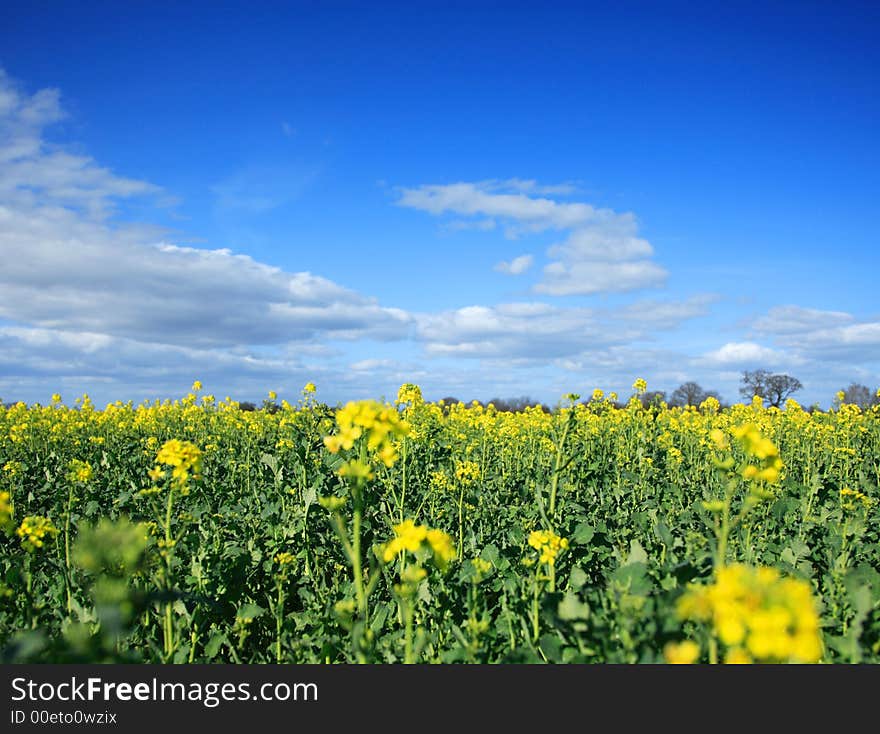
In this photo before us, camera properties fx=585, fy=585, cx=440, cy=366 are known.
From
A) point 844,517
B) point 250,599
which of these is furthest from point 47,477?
point 844,517

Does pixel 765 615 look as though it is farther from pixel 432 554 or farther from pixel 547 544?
pixel 432 554

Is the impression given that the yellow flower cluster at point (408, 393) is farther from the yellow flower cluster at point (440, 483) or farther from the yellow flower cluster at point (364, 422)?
the yellow flower cluster at point (364, 422)

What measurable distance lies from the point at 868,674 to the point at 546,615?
111cm

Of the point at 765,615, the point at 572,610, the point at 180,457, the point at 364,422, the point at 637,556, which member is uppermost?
the point at 364,422

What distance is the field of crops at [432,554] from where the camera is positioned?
2096mm

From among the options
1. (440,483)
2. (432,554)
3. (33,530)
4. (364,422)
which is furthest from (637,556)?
(33,530)

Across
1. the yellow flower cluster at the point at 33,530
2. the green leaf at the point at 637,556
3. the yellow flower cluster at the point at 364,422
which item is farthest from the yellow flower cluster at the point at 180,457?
the green leaf at the point at 637,556

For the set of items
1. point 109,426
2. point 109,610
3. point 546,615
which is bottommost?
point 546,615

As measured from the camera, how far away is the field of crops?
2.10 meters

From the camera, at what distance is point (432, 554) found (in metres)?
2.96

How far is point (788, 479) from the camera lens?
642 centimetres

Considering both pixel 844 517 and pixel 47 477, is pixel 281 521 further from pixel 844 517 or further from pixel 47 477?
pixel 844 517

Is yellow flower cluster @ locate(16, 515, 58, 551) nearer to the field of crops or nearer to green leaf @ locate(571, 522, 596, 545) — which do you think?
the field of crops

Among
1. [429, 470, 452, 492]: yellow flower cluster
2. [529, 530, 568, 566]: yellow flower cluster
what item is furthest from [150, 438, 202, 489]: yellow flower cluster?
[429, 470, 452, 492]: yellow flower cluster
